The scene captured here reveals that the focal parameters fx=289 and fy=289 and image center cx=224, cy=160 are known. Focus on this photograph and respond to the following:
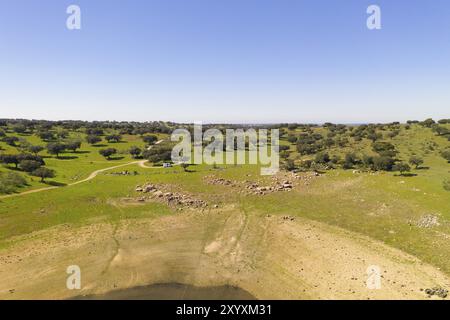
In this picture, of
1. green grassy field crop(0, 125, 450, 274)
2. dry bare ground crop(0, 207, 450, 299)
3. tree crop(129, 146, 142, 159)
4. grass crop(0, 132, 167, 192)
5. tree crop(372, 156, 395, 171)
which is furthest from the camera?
tree crop(129, 146, 142, 159)

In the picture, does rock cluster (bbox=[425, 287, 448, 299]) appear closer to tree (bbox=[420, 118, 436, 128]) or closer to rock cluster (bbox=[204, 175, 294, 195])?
rock cluster (bbox=[204, 175, 294, 195])

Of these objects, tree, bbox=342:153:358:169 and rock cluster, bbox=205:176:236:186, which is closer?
rock cluster, bbox=205:176:236:186

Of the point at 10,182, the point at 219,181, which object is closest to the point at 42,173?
the point at 10,182

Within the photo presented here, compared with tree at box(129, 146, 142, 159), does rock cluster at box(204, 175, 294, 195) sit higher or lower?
lower

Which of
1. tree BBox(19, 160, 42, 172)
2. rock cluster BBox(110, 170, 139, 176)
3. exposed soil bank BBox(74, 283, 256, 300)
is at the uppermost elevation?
tree BBox(19, 160, 42, 172)

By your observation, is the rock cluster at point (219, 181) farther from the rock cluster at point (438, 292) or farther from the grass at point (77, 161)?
the rock cluster at point (438, 292)

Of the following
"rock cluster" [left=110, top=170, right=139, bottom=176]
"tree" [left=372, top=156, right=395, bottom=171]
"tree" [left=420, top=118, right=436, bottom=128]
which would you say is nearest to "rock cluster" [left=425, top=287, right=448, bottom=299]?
"tree" [left=372, top=156, right=395, bottom=171]

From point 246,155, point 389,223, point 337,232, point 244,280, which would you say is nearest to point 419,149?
→ point 246,155
